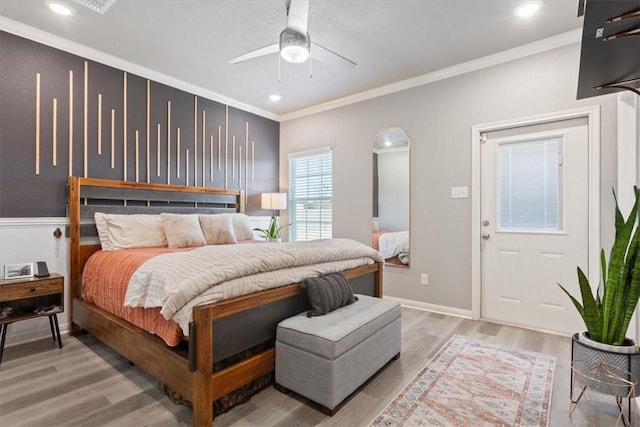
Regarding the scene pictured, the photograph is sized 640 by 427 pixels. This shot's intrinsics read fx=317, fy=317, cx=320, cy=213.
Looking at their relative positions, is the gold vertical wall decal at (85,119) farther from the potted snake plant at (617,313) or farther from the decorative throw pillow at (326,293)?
the potted snake plant at (617,313)

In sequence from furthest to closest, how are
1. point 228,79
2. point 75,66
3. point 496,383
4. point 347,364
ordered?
point 228,79 → point 75,66 → point 496,383 → point 347,364

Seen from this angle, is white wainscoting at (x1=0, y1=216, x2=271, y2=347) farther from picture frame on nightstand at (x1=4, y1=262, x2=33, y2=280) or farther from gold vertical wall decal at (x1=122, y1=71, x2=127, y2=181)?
gold vertical wall decal at (x1=122, y1=71, x2=127, y2=181)

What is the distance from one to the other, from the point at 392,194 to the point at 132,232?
118 inches

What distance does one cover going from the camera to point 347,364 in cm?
185

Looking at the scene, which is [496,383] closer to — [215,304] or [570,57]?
[215,304]

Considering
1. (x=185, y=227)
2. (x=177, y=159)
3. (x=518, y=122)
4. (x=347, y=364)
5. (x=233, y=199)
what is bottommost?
(x=347, y=364)

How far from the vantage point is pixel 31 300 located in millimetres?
2828

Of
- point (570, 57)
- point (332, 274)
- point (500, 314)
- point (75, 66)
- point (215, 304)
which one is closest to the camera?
point (215, 304)

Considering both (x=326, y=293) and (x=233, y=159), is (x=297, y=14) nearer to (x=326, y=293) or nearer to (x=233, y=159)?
(x=326, y=293)

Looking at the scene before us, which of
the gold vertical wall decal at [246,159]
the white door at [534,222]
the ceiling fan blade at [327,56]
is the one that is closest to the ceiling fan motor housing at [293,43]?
the ceiling fan blade at [327,56]

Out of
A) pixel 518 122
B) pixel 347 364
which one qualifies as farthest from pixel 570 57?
pixel 347 364

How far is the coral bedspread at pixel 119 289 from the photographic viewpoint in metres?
1.89

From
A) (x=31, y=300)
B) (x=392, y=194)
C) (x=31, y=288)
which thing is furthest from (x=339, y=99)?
(x=31, y=300)

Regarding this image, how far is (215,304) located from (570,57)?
12.1ft
